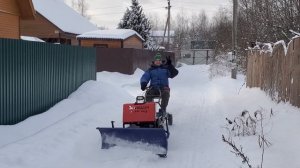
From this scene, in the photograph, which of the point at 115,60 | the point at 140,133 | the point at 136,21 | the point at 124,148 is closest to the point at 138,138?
the point at 140,133

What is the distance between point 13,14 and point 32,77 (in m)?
9.68

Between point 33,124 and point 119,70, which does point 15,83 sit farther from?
point 119,70

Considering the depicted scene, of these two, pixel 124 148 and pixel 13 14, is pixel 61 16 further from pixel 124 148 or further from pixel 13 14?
pixel 124 148

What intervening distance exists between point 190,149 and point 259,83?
7.64 meters

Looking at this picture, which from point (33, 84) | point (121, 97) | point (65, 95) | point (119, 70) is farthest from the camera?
point (119, 70)

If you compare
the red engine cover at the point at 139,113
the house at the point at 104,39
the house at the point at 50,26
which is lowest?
the red engine cover at the point at 139,113

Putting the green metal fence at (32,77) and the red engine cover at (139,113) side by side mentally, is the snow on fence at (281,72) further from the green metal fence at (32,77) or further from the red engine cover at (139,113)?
the green metal fence at (32,77)

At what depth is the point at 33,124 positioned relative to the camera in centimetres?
924

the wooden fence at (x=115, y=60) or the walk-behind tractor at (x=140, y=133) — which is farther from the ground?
the wooden fence at (x=115, y=60)

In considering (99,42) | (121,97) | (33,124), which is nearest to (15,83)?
(33,124)

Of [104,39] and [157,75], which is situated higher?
[104,39]

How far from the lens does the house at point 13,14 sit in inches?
695

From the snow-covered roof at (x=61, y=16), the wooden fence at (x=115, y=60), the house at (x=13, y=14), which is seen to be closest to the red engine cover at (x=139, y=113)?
the house at (x=13, y=14)

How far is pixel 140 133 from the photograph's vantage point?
25.2ft
